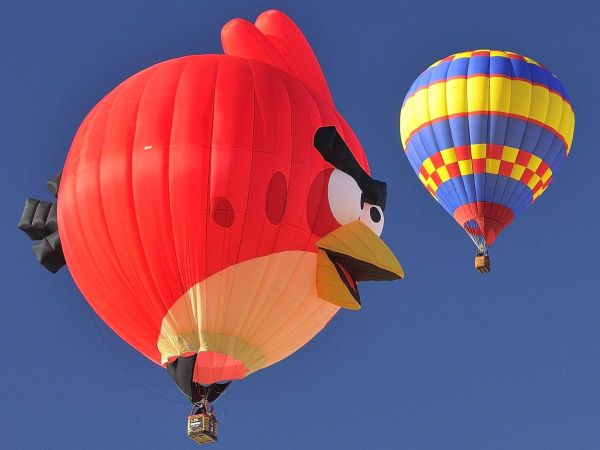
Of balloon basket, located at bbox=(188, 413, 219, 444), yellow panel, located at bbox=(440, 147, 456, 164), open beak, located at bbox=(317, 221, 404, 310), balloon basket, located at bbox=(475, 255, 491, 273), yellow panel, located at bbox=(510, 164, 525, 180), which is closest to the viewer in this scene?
balloon basket, located at bbox=(188, 413, 219, 444)

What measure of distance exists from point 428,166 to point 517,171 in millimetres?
1462

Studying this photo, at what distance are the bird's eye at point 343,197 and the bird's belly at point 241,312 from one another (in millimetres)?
526

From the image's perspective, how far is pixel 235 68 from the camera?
54.9ft

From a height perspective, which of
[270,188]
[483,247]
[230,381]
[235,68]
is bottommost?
[230,381]

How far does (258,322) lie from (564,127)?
10.6 m

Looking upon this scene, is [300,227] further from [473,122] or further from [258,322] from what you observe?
[473,122]

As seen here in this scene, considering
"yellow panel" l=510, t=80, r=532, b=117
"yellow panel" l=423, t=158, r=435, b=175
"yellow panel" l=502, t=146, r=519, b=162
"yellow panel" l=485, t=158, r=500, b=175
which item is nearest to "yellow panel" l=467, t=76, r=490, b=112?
"yellow panel" l=510, t=80, r=532, b=117

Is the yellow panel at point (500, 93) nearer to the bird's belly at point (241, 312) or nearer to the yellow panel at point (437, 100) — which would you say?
the yellow panel at point (437, 100)

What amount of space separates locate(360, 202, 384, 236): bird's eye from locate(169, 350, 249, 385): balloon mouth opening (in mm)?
1969

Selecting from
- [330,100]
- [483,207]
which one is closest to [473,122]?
[483,207]

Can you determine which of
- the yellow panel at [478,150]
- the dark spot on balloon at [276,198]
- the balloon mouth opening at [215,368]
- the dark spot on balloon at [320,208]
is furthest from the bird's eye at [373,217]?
the yellow panel at [478,150]

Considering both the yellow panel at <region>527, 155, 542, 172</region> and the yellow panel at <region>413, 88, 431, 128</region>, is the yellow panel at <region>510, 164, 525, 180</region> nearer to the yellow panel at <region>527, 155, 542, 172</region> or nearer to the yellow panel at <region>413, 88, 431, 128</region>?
the yellow panel at <region>527, 155, 542, 172</region>

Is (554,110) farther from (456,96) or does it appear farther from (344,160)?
(344,160)

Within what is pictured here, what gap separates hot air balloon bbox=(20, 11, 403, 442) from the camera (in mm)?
15828
